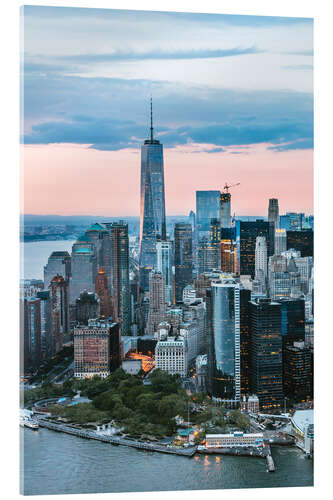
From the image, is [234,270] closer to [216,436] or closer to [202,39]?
[216,436]

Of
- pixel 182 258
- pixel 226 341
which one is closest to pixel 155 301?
pixel 182 258

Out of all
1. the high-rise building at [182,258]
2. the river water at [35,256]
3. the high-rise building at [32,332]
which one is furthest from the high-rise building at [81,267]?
the high-rise building at [182,258]

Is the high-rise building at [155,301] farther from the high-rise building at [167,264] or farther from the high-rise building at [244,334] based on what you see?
Result: the high-rise building at [244,334]

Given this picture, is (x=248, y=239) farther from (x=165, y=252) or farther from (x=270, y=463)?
(x=270, y=463)

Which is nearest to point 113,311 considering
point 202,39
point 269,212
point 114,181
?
point 114,181

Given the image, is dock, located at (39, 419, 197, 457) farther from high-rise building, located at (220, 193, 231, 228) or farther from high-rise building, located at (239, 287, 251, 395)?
high-rise building, located at (220, 193, 231, 228)

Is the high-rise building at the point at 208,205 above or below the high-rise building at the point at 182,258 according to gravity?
above
